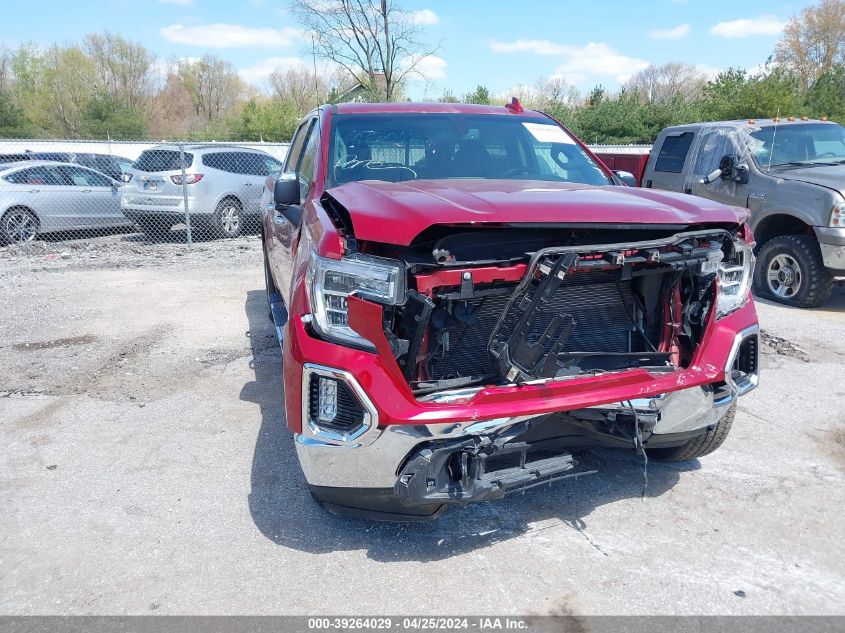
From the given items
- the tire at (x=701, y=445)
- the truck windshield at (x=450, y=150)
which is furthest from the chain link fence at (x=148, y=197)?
the tire at (x=701, y=445)

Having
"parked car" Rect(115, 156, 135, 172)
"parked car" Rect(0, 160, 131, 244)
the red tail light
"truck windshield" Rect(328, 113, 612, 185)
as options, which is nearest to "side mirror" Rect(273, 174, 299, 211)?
"truck windshield" Rect(328, 113, 612, 185)

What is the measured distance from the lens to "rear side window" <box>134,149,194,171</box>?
11609 millimetres

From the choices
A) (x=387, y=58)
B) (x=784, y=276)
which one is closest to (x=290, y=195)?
(x=784, y=276)

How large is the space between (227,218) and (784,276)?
9.18 meters

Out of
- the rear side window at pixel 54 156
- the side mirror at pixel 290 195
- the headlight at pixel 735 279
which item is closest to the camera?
the headlight at pixel 735 279

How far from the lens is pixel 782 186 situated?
23.4ft

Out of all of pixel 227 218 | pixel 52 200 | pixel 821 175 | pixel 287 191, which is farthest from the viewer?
pixel 227 218

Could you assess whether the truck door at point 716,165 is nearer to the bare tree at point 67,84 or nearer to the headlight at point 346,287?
the headlight at point 346,287

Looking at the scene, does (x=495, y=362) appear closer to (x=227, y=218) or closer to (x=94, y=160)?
(x=227, y=218)

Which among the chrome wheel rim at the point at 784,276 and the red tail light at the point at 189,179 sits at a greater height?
the red tail light at the point at 189,179

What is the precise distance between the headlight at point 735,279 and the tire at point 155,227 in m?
10.7

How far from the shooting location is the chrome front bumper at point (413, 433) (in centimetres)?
249

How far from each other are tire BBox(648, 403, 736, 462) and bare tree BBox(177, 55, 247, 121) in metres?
59.4

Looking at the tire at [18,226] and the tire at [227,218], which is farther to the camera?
the tire at [227,218]
